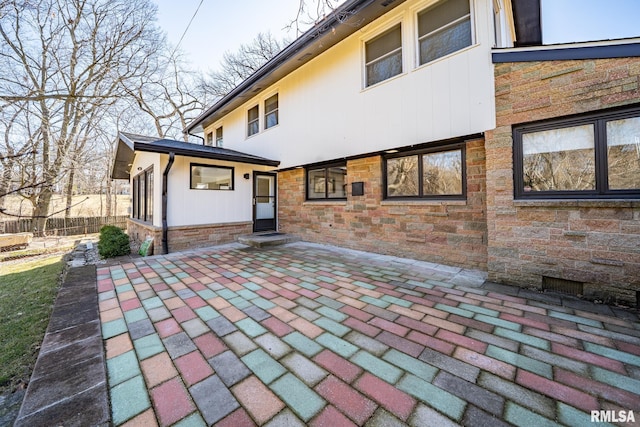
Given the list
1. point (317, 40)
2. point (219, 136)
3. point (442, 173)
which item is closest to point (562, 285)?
point (442, 173)

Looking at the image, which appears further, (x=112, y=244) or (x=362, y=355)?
(x=112, y=244)

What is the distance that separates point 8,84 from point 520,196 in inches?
607

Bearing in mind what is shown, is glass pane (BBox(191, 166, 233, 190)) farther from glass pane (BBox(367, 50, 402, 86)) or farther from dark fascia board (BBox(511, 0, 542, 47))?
dark fascia board (BBox(511, 0, 542, 47))

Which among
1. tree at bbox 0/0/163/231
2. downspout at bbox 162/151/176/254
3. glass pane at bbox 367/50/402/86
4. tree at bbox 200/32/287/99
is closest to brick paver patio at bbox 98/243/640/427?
downspout at bbox 162/151/176/254

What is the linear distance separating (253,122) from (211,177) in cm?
292

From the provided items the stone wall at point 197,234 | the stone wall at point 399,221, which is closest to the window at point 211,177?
the stone wall at point 197,234

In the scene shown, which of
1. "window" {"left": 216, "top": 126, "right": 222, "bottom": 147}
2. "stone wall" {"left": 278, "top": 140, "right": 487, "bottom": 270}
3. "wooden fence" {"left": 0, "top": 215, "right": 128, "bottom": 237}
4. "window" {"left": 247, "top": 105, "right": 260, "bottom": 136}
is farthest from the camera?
"wooden fence" {"left": 0, "top": 215, "right": 128, "bottom": 237}

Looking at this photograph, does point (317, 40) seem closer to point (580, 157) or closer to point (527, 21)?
point (580, 157)

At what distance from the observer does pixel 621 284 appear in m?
2.65

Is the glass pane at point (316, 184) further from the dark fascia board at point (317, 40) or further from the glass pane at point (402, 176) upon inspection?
the dark fascia board at point (317, 40)

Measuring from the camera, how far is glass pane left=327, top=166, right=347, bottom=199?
5.87 metres

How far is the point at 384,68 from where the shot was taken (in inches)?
195

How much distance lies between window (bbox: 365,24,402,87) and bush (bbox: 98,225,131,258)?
281 inches

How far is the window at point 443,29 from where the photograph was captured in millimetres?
3988
